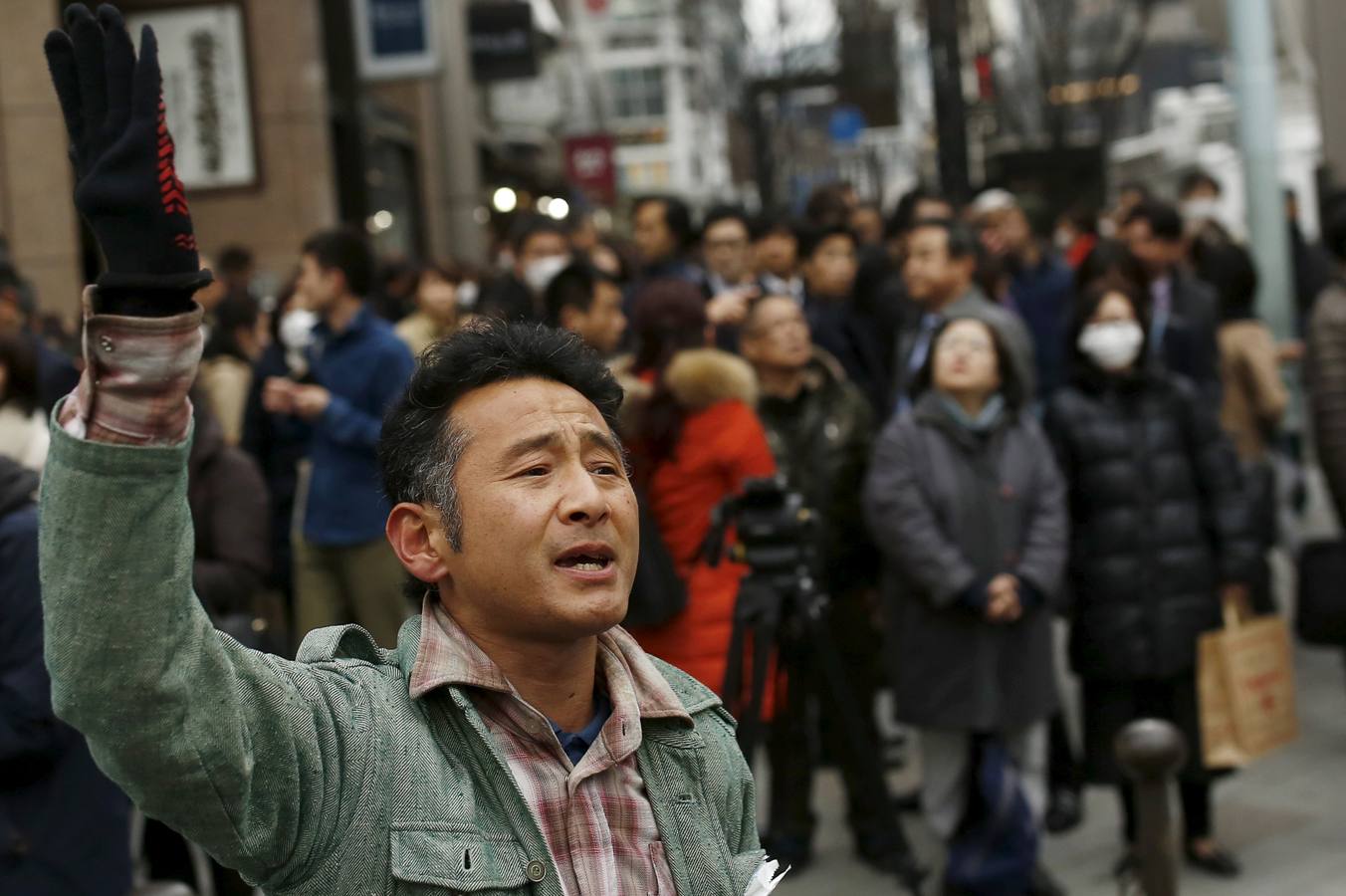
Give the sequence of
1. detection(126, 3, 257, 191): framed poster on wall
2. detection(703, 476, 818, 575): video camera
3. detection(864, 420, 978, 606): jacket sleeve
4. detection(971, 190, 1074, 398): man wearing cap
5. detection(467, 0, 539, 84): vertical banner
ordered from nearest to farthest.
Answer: detection(703, 476, 818, 575): video camera < detection(864, 420, 978, 606): jacket sleeve < detection(971, 190, 1074, 398): man wearing cap < detection(126, 3, 257, 191): framed poster on wall < detection(467, 0, 539, 84): vertical banner

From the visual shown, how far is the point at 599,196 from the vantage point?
1351 inches

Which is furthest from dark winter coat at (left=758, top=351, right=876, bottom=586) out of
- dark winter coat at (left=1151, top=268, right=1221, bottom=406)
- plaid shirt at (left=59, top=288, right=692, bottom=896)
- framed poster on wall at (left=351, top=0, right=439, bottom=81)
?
framed poster on wall at (left=351, top=0, right=439, bottom=81)

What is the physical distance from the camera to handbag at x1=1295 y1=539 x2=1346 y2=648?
695 cm

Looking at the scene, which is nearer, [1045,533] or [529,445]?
[529,445]

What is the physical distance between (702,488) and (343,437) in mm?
1713

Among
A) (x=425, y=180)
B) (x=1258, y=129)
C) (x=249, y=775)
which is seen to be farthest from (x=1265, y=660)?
(x=425, y=180)

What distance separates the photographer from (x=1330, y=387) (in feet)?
24.4

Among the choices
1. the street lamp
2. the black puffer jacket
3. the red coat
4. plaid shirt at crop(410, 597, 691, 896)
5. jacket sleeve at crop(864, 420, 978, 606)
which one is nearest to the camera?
plaid shirt at crop(410, 597, 691, 896)

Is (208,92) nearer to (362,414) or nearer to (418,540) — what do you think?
(362,414)

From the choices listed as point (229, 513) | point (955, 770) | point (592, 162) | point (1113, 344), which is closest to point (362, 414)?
point (229, 513)

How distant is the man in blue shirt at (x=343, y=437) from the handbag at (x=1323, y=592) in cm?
350

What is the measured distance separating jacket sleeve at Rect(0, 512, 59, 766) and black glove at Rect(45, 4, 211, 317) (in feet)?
7.86

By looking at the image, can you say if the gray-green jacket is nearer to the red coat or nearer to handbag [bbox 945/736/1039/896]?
the red coat

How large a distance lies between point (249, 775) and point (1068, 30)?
3312cm
